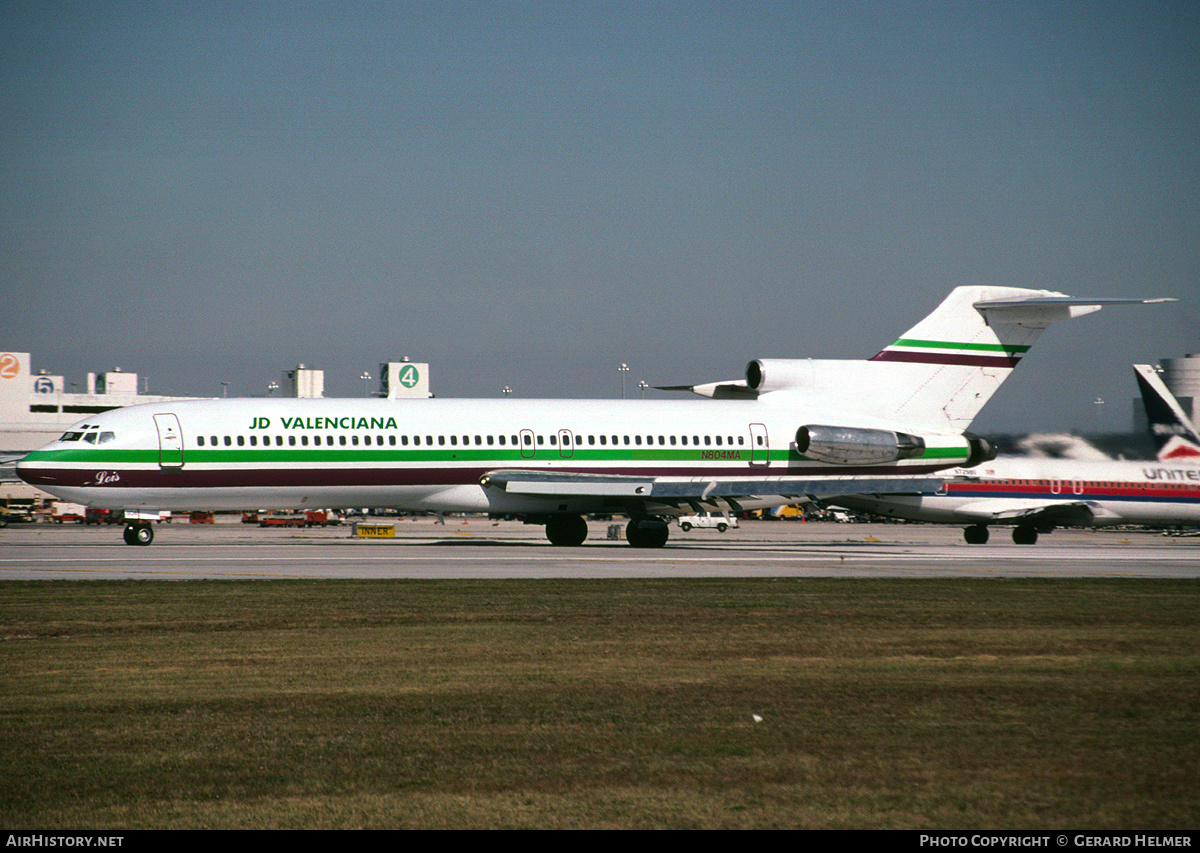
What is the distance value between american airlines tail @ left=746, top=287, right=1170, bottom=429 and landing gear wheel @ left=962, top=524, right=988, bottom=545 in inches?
399

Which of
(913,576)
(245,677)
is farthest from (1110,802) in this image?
(913,576)

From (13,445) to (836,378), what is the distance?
88.5 metres

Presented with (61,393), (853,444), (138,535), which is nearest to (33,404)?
(61,393)

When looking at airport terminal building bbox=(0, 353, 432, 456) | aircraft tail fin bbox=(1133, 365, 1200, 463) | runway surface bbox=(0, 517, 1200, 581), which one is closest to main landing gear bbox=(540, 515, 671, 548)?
runway surface bbox=(0, 517, 1200, 581)

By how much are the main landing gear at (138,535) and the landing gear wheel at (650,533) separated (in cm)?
1540

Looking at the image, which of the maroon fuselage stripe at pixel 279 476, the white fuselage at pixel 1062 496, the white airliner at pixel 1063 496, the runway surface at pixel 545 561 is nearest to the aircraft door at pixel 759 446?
the maroon fuselage stripe at pixel 279 476

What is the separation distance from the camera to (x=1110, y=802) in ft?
25.5

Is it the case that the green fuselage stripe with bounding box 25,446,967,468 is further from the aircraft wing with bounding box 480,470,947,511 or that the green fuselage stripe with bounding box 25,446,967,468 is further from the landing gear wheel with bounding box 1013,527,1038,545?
the landing gear wheel with bounding box 1013,527,1038,545

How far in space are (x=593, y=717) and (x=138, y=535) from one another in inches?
1230

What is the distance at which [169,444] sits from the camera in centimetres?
3656

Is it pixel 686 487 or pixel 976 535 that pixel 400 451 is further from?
pixel 976 535

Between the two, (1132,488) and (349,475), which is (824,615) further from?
(1132,488)

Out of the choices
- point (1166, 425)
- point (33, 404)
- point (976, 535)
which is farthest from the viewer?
point (33, 404)

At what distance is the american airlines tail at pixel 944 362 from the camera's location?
43.8 m
